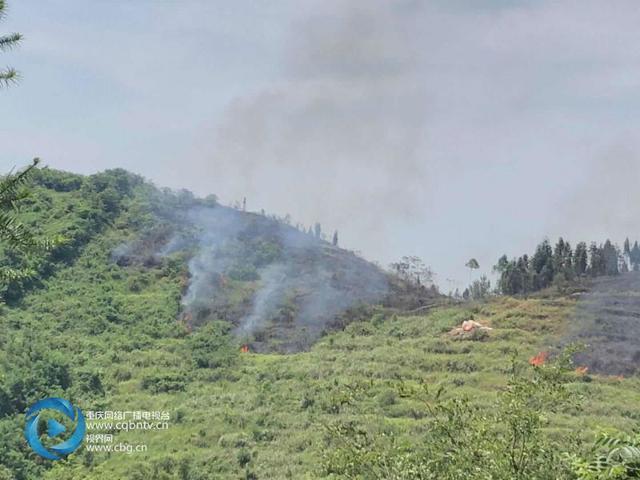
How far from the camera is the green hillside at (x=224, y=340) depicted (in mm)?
34531

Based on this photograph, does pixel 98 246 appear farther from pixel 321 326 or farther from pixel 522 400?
pixel 522 400

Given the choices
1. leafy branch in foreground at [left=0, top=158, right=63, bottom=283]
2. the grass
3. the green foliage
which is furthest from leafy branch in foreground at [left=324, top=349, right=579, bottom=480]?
the grass

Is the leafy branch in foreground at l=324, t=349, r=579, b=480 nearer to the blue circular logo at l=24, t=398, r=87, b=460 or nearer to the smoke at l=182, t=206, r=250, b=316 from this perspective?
the blue circular logo at l=24, t=398, r=87, b=460

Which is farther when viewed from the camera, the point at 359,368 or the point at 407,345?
the point at 407,345

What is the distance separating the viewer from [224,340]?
5044 centimetres

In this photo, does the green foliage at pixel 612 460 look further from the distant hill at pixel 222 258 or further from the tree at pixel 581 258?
the tree at pixel 581 258

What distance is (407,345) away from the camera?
4869 cm

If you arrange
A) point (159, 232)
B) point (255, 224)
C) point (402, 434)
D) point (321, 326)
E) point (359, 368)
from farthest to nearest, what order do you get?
point (255, 224)
point (159, 232)
point (321, 326)
point (359, 368)
point (402, 434)

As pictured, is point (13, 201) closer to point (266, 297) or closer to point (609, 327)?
point (609, 327)

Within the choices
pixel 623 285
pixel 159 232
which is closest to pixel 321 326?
pixel 159 232

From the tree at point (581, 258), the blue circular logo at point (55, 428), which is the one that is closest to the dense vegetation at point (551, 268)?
the tree at point (581, 258)

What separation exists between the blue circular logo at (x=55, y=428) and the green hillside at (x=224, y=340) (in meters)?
0.48

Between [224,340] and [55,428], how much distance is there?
15282mm

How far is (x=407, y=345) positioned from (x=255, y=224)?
88.6 ft
